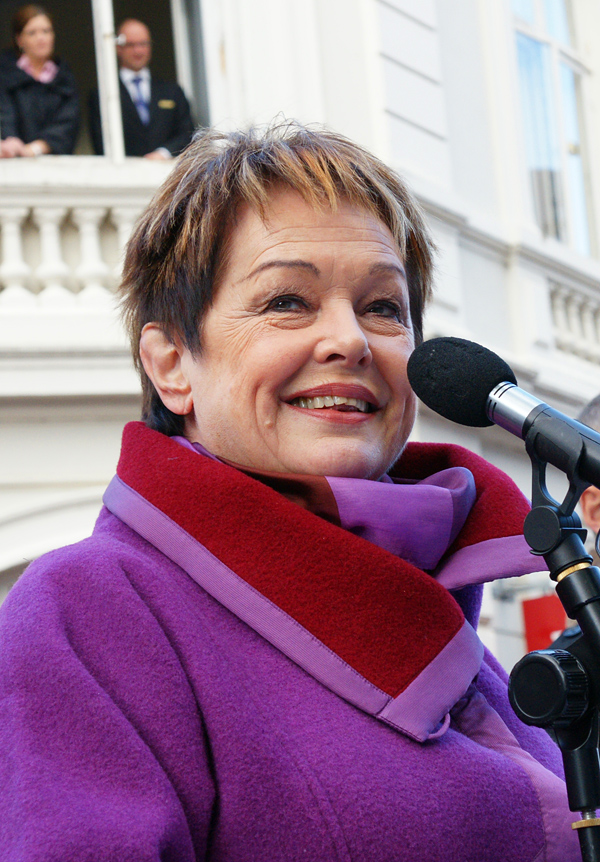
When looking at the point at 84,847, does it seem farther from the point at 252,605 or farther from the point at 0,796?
the point at 252,605

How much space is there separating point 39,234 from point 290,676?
4.72 metres

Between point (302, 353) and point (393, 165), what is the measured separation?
182 inches

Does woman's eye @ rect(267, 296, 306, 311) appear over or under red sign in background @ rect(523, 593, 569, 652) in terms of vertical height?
over

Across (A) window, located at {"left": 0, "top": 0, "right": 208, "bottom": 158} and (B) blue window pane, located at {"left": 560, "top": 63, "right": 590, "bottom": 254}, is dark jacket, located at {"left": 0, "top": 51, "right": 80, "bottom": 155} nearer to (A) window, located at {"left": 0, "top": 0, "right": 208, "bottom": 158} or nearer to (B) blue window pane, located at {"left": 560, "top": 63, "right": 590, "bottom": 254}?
(A) window, located at {"left": 0, "top": 0, "right": 208, "bottom": 158}

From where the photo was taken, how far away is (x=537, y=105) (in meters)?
8.07

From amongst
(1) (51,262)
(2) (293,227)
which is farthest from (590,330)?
(2) (293,227)

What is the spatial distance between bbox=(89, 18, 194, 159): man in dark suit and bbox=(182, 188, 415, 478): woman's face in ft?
15.5

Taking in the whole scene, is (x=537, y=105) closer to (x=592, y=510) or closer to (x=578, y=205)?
(x=578, y=205)

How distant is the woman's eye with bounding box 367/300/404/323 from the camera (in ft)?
6.09

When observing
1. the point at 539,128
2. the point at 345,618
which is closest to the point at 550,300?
the point at 539,128

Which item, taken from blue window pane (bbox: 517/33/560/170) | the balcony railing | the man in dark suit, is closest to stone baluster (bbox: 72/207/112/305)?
the balcony railing

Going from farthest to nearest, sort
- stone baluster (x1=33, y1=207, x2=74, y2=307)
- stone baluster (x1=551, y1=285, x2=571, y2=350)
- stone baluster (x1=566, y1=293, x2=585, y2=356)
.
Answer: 1. stone baluster (x1=566, y1=293, x2=585, y2=356)
2. stone baluster (x1=551, y1=285, x2=571, y2=350)
3. stone baluster (x1=33, y1=207, x2=74, y2=307)

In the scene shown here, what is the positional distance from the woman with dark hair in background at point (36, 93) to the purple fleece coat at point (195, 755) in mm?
4940

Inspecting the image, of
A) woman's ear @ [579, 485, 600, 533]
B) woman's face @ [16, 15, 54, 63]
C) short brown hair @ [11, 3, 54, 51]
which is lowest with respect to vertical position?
woman's ear @ [579, 485, 600, 533]
